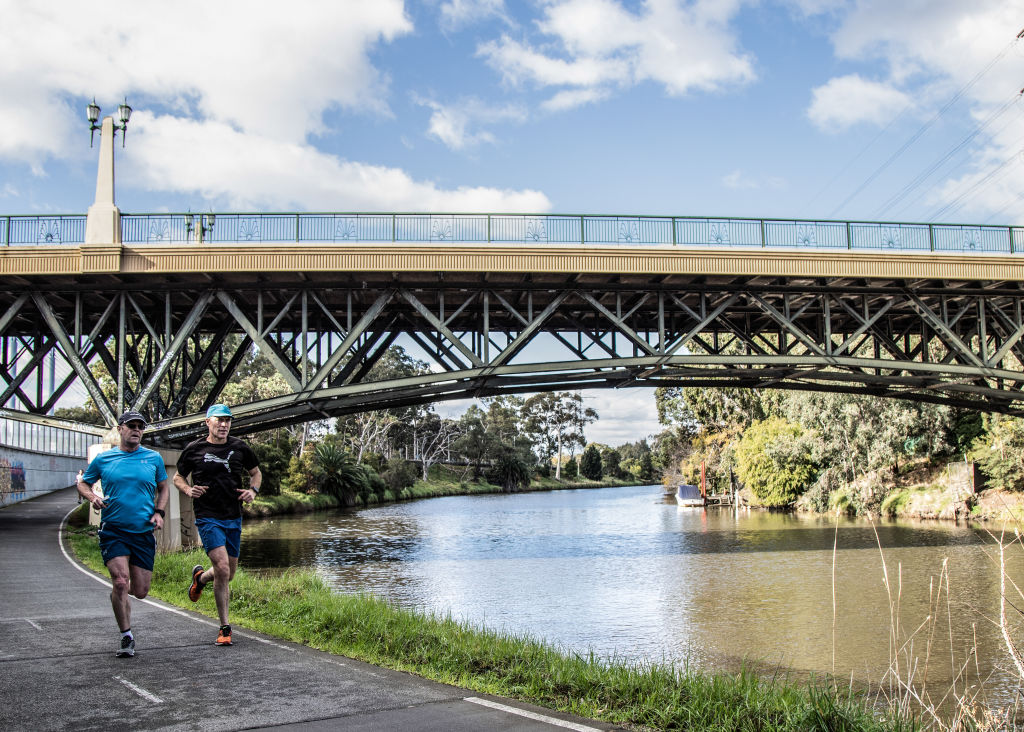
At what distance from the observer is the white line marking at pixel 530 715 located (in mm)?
5070

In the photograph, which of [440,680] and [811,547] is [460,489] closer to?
[811,547]

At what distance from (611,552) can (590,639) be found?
542 inches

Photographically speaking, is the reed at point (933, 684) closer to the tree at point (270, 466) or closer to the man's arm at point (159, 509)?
the man's arm at point (159, 509)

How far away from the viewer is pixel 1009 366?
111 feet

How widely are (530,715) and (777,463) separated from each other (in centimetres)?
3883

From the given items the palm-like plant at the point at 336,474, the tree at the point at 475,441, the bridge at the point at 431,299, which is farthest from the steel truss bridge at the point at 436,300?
the tree at the point at 475,441

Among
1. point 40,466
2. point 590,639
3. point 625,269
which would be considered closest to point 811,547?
point 625,269

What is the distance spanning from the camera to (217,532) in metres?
7.34

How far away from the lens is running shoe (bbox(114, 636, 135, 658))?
669cm

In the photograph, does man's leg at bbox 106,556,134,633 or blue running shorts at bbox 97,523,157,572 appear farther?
blue running shorts at bbox 97,523,157,572

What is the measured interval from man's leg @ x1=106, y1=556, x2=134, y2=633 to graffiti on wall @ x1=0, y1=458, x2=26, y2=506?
32.0m

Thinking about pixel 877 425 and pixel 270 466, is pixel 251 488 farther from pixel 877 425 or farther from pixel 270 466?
pixel 270 466

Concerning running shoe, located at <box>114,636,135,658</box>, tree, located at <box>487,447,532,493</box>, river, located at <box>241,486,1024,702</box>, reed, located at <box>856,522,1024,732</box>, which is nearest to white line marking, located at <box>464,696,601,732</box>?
river, located at <box>241,486,1024,702</box>

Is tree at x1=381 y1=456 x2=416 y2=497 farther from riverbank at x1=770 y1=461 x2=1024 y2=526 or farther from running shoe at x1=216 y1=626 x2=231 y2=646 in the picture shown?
running shoe at x1=216 y1=626 x2=231 y2=646
